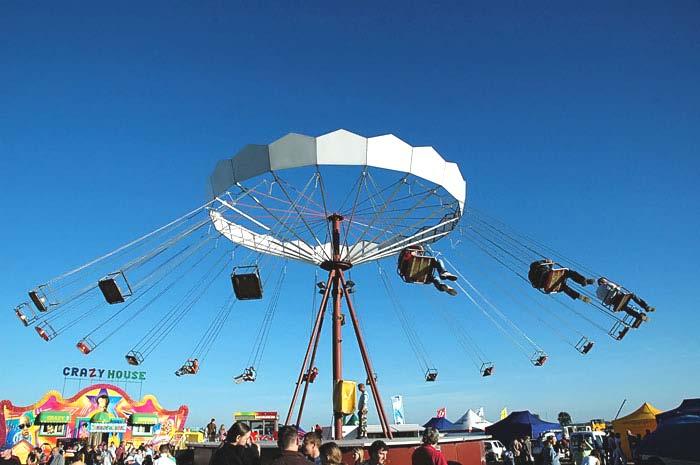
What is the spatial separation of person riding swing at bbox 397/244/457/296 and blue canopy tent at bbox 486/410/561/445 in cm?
1673

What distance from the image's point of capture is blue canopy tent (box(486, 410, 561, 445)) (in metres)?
31.3

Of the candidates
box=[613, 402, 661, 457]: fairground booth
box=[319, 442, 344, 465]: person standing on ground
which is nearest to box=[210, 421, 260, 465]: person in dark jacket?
box=[319, 442, 344, 465]: person standing on ground

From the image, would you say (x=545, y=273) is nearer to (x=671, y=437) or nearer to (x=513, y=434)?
(x=671, y=437)

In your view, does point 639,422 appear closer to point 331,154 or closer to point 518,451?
point 518,451

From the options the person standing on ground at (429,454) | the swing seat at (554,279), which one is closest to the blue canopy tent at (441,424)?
the swing seat at (554,279)

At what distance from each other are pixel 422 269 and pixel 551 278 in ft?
14.2

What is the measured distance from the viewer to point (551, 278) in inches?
661

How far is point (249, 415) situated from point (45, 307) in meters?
32.5

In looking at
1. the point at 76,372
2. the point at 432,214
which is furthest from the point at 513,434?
the point at 76,372

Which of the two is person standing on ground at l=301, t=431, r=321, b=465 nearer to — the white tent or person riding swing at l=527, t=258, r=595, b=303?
person riding swing at l=527, t=258, r=595, b=303

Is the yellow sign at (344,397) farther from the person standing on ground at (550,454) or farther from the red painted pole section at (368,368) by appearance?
the person standing on ground at (550,454)

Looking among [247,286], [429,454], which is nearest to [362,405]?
[247,286]

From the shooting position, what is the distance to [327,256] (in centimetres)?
2059

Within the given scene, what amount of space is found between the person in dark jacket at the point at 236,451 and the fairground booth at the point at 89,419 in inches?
1385
